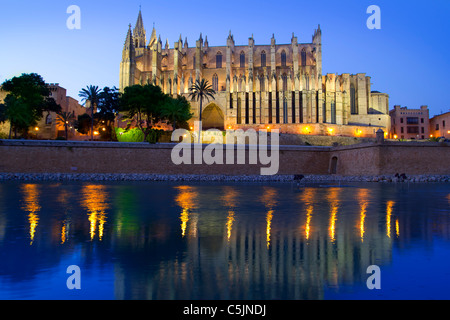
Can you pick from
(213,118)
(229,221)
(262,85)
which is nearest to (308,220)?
(229,221)

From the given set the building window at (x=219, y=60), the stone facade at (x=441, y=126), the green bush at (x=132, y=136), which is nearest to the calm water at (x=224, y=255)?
the green bush at (x=132, y=136)

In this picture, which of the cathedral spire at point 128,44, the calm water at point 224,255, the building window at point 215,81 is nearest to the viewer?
the calm water at point 224,255

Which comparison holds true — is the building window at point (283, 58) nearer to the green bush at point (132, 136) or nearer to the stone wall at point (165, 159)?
the green bush at point (132, 136)

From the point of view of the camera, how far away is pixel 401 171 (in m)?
30.6

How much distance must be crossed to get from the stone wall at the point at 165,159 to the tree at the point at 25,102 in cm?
920

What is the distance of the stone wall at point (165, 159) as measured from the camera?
30.5 meters

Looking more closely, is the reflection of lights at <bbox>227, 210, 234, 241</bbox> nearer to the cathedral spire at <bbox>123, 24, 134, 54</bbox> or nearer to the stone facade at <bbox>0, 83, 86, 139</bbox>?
the stone facade at <bbox>0, 83, 86, 139</bbox>

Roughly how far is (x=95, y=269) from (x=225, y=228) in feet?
11.9

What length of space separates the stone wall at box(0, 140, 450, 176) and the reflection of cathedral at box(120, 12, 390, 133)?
22268 mm

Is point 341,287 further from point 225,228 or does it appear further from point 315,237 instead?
point 225,228

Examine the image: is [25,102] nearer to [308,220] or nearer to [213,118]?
[213,118]

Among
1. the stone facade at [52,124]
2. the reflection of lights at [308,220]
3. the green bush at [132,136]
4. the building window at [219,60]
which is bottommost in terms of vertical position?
the reflection of lights at [308,220]

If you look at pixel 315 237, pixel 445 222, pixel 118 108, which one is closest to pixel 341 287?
pixel 315 237

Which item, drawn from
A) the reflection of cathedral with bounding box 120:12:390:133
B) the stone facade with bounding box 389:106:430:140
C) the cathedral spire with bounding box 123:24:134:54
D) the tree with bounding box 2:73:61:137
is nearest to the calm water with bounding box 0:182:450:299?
the tree with bounding box 2:73:61:137
